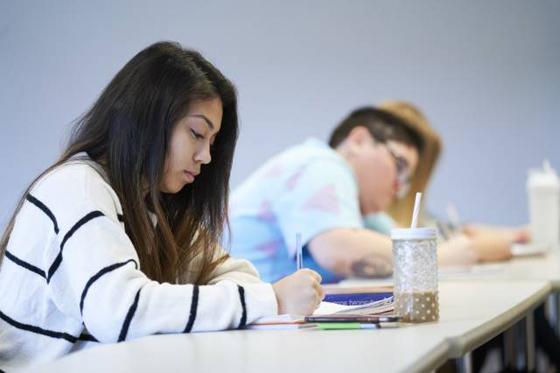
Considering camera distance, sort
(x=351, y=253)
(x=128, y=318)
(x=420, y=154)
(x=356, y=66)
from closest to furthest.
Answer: (x=128, y=318), (x=351, y=253), (x=420, y=154), (x=356, y=66)

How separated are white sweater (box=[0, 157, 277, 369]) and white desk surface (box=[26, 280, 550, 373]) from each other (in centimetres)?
4

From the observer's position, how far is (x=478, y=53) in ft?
15.3

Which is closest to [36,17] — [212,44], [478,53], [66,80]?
[66,80]

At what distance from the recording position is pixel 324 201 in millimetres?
2508

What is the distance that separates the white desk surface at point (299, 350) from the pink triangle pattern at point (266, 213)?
4.52 ft

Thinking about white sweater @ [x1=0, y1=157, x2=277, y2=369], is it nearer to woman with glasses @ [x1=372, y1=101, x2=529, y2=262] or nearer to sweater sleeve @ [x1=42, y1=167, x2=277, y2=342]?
sweater sleeve @ [x1=42, y1=167, x2=277, y2=342]

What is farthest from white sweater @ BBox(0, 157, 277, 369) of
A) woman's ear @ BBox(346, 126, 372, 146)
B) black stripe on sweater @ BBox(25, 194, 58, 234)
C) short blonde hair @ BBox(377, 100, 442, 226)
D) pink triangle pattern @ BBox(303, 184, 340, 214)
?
short blonde hair @ BBox(377, 100, 442, 226)

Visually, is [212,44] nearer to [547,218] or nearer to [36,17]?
[36,17]

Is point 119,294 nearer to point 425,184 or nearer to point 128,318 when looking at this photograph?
point 128,318

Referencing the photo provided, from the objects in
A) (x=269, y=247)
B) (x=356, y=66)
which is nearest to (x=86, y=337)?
(x=269, y=247)

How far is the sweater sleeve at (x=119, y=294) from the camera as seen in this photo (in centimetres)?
111

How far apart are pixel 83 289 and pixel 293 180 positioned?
60.6 inches

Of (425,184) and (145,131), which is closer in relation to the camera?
(145,131)

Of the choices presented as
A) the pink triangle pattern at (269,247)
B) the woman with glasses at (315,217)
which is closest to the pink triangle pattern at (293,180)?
the woman with glasses at (315,217)
